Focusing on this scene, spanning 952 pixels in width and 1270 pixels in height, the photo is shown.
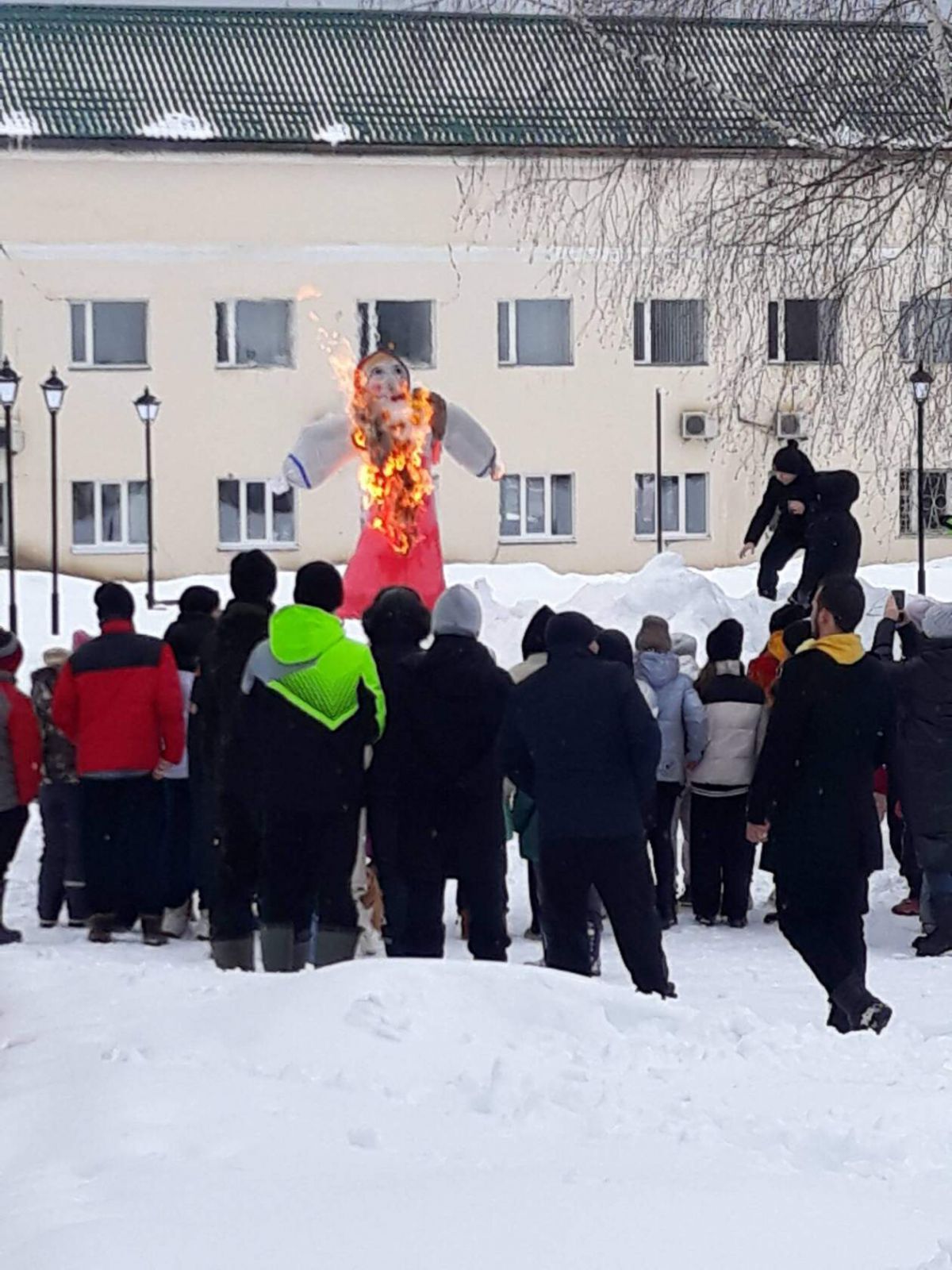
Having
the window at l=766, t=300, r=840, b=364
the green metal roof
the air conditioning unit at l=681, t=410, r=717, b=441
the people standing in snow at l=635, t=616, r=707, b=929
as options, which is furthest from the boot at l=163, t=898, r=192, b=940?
the air conditioning unit at l=681, t=410, r=717, b=441

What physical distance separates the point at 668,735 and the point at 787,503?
5.13m

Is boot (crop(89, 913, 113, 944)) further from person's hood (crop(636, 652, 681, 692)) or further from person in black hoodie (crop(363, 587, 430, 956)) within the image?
person's hood (crop(636, 652, 681, 692))

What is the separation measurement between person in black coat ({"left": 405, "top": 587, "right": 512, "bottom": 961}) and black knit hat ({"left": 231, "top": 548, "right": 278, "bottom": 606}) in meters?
1.02

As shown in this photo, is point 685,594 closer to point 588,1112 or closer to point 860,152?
point 860,152

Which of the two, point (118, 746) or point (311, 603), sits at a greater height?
point (311, 603)

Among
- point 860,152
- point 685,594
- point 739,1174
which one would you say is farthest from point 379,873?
point 685,594

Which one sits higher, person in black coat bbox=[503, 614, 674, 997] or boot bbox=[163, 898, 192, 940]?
person in black coat bbox=[503, 614, 674, 997]

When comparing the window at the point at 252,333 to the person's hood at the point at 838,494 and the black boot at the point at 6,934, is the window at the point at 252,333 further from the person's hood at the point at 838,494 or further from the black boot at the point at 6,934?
the black boot at the point at 6,934

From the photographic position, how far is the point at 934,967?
11.1 meters

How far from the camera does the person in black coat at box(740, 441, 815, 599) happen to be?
16.9 m

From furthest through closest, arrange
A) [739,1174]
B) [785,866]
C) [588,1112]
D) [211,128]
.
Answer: [211,128], [785,866], [588,1112], [739,1174]

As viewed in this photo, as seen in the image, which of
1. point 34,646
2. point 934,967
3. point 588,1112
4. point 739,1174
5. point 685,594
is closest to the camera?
point 739,1174

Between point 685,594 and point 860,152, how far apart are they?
8323mm

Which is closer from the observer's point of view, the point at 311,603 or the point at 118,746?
the point at 311,603
